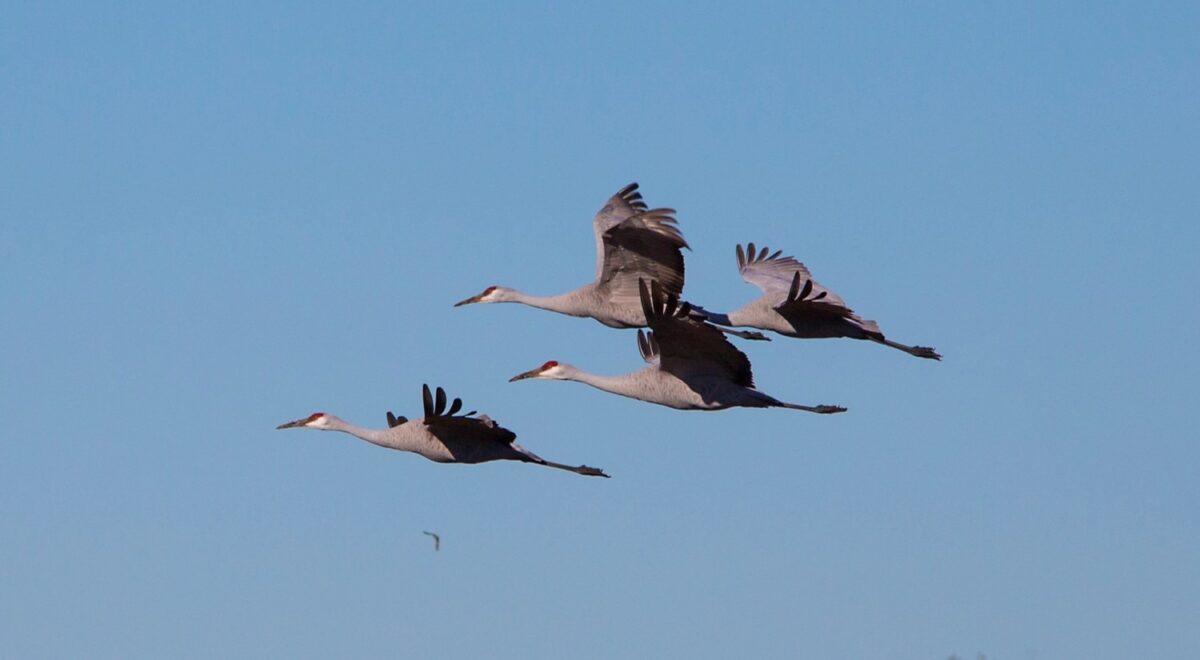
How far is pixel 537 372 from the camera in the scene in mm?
24016

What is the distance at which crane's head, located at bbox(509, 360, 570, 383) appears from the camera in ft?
77.6

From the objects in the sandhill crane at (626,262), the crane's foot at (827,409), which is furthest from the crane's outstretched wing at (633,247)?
the crane's foot at (827,409)

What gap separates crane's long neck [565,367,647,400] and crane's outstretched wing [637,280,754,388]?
36cm

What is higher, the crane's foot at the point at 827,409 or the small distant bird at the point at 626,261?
the small distant bird at the point at 626,261

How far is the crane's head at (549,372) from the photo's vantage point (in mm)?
23656

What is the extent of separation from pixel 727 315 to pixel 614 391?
9.48 feet

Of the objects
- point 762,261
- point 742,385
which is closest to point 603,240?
point 742,385

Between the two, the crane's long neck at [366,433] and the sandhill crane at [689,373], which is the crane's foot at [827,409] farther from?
the crane's long neck at [366,433]

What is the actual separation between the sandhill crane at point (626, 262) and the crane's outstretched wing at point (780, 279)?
63.2 inches

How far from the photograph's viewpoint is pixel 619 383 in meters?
22.5

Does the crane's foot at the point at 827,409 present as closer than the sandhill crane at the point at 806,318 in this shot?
Yes

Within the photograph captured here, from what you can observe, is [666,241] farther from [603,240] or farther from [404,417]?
[404,417]

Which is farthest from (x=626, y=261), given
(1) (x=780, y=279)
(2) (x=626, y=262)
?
(1) (x=780, y=279)

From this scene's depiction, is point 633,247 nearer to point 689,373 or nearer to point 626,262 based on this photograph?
point 626,262
